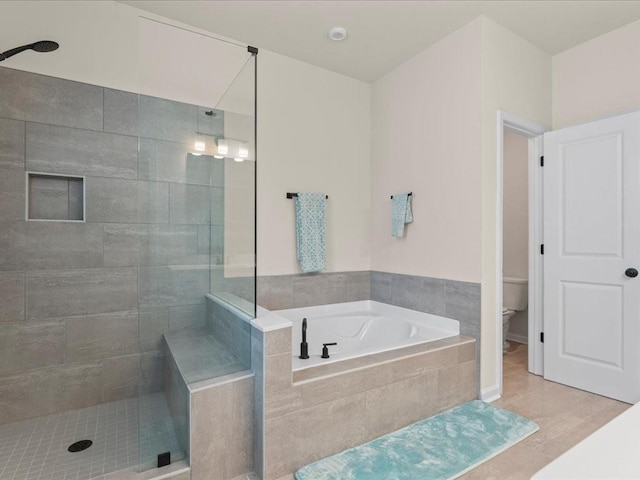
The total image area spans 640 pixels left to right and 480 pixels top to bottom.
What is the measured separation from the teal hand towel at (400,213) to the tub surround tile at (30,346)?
2602 mm

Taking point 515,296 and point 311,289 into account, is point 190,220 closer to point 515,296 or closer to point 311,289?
point 311,289

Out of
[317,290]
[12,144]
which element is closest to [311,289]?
[317,290]

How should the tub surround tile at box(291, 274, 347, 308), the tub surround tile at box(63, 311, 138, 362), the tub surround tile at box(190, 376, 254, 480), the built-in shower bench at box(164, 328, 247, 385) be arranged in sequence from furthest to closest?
1. the tub surround tile at box(291, 274, 347, 308)
2. the tub surround tile at box(63, 311, 138, 362)
3. the built-in shower bench at box(164, 328, 247, 385)
4. the tub surround tile at box(190, 376, 254, 480)

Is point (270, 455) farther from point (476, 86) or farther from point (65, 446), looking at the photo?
point (476, 86)

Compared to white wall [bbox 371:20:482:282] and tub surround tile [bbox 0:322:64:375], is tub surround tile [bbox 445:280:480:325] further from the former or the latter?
tub surround tile [bbox 0:322:64:375]

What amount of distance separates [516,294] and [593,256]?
1.16 meters

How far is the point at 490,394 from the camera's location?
2588 mm

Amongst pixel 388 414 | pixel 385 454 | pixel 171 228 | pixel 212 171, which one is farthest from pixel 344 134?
pixel 385 454

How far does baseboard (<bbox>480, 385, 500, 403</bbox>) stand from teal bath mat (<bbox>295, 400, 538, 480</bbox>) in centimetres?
18

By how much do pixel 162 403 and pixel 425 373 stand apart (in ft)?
5.45

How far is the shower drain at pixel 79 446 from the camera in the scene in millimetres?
1946

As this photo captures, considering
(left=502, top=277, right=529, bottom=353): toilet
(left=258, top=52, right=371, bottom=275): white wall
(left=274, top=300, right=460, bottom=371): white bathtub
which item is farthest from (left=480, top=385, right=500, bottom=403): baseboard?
(left=258, top=52, right=371, bottom=275): white wall

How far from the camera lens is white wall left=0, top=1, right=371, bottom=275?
231 cm

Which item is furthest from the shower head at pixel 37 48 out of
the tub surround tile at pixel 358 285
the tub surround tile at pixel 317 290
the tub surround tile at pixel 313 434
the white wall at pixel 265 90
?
the tub surround tile at pixel 358 285
